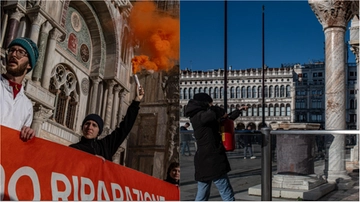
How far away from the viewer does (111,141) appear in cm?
226

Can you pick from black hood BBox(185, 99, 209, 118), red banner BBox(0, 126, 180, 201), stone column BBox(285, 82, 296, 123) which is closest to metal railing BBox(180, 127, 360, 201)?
black hood BBox(185, 99, 209, 118)

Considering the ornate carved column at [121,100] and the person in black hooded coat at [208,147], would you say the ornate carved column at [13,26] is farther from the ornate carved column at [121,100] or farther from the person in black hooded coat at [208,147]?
the person in black hooded coat at [208,147]

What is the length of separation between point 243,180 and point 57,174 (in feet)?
8.07

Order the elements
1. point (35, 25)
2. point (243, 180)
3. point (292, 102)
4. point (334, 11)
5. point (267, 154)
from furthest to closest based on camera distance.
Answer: point (292, 102) < point (334, 11) < point (243, 180) < point (267, 154) < point (35, 25)

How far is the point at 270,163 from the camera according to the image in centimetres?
353

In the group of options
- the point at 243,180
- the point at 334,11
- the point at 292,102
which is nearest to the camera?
the point at 243,180

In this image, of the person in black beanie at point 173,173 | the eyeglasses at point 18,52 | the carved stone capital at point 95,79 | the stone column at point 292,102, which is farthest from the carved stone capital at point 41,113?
the stone column at point 292,102

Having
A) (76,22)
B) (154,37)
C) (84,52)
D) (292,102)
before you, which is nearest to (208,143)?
(154,37)

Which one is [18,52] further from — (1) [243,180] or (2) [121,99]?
(1) [243,180]

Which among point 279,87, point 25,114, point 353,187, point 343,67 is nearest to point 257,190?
point 353,187

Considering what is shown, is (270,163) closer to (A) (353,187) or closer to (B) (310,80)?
(A) (353,187)

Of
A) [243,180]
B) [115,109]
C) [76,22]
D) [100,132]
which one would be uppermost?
[76,22]

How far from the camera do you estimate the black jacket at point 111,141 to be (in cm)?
209

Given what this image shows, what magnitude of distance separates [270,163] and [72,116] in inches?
82.4
